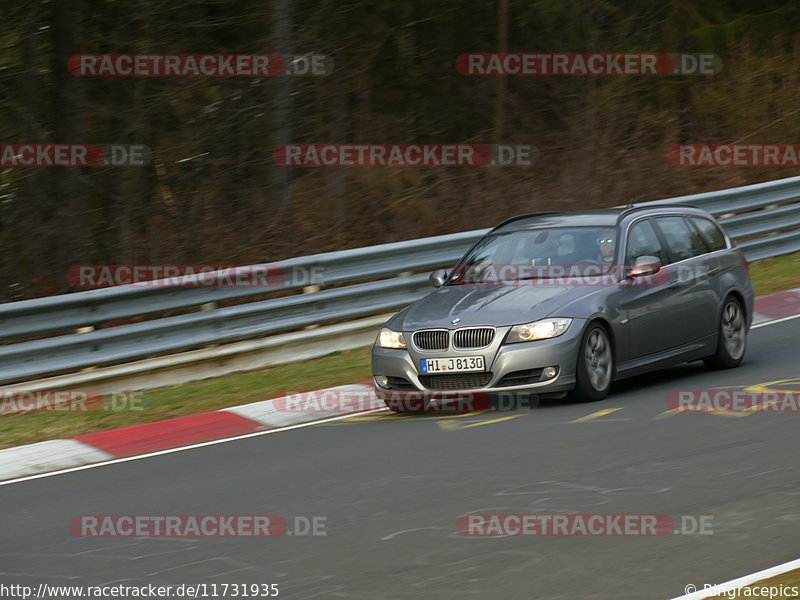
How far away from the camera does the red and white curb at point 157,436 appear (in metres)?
9.77

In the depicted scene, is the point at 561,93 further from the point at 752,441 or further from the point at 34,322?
the point at 752,441

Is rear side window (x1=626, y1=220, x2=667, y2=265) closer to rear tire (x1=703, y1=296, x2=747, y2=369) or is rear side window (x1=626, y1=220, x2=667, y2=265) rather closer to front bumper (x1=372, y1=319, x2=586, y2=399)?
rear tire (x1=703, y1=296, x2=747, y2=369)

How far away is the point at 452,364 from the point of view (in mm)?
10156

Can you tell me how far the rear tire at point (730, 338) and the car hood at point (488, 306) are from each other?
6.45 ft

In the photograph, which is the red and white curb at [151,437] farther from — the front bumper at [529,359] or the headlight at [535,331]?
the headlight at [535,331]

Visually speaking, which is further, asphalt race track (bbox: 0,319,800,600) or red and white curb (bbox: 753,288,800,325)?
red and white curb (bbox: 753,288,800,325)

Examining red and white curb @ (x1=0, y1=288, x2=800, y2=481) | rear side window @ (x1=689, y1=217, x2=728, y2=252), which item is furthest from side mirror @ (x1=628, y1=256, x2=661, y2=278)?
red and white curb @ (x1=0, y1=288, x2=800, y2=481)

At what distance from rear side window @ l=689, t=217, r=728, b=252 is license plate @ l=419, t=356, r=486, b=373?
10.9ft

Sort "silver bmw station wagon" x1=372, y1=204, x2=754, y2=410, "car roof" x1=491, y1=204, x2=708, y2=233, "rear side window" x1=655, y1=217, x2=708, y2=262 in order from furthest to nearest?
"rear side window" x1=655, y1=217, x2=708, y2=262 → "car roof" x1=491, y1=204, x2=708, y2=233 → "silver bmw station wagon" x1=372, y1=204, x2=754, y2=410

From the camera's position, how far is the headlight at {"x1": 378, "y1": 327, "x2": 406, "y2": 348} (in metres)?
10.5

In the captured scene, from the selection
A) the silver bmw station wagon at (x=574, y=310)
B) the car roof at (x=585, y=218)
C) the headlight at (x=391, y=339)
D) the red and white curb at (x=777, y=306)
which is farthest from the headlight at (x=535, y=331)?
the red and white curb at (x=777, y=306)

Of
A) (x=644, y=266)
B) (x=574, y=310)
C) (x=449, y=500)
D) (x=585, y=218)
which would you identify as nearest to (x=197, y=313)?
(x=585, y=218)

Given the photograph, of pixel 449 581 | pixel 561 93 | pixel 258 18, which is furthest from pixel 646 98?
pixel 449 581

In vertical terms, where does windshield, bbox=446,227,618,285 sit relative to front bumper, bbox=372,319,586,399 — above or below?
above
